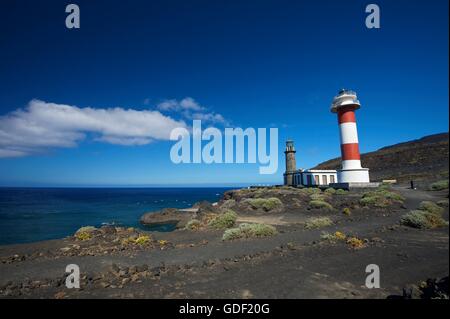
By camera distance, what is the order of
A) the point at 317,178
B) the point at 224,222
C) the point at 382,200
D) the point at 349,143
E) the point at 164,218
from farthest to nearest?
the point at 317,178 < the point at 164,218 < the point at 349,143 < the point at 382,200 < the point at 224,222

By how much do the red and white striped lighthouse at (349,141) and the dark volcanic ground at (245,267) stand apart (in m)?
15.5

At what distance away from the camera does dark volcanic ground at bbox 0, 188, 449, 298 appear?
221 inches

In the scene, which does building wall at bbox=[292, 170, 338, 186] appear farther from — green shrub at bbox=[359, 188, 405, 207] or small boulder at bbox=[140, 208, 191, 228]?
green shrub at bbox=[359, 188, 405, 207]

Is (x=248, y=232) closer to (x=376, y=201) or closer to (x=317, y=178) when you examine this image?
(x=376, y=201)

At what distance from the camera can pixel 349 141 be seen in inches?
1036

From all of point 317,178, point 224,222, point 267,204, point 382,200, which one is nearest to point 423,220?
point 382,200

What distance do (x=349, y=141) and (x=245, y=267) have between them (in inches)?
901

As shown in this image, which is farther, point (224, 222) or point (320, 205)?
point (320, 205)

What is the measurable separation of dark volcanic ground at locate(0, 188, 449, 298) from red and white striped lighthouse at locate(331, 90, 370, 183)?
1554 centimetres

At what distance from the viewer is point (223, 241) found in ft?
36.9
